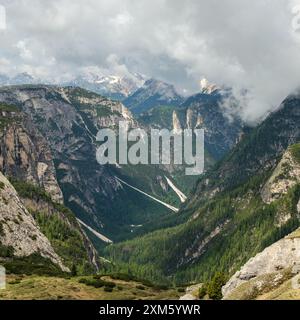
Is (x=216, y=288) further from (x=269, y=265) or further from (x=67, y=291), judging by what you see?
(x=67, y=291)

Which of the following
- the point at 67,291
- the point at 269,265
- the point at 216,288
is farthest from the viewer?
the point at 67,291

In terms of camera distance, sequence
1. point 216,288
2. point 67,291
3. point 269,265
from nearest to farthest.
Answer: point 269,265, point 216,288, point 67,291

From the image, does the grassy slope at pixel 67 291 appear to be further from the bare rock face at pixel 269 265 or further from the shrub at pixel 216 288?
the bare rock face at pixel 269 265

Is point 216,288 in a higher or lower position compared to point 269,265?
lower

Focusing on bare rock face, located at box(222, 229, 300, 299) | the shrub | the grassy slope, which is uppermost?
bare rock face, located at box(222, 229, 300, 299)

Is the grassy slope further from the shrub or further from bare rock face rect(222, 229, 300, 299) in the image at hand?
bare rock face rect(222, 229, 300, 299)

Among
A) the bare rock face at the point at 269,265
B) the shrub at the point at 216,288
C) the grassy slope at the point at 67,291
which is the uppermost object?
the bare rock face at the point at 269,265

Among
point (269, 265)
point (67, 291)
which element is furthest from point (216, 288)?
point (67, 291)

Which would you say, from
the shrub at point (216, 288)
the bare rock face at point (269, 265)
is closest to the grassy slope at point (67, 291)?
the shrub at point (216, 288)

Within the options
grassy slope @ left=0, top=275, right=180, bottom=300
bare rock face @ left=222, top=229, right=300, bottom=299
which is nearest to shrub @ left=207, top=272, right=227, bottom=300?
bare rock face @ left=222, top=229, right=300, bottom=299

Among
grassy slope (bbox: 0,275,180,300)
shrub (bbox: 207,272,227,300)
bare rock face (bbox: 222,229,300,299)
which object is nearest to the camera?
bare rock face (bbox: 222,229,300,299)
